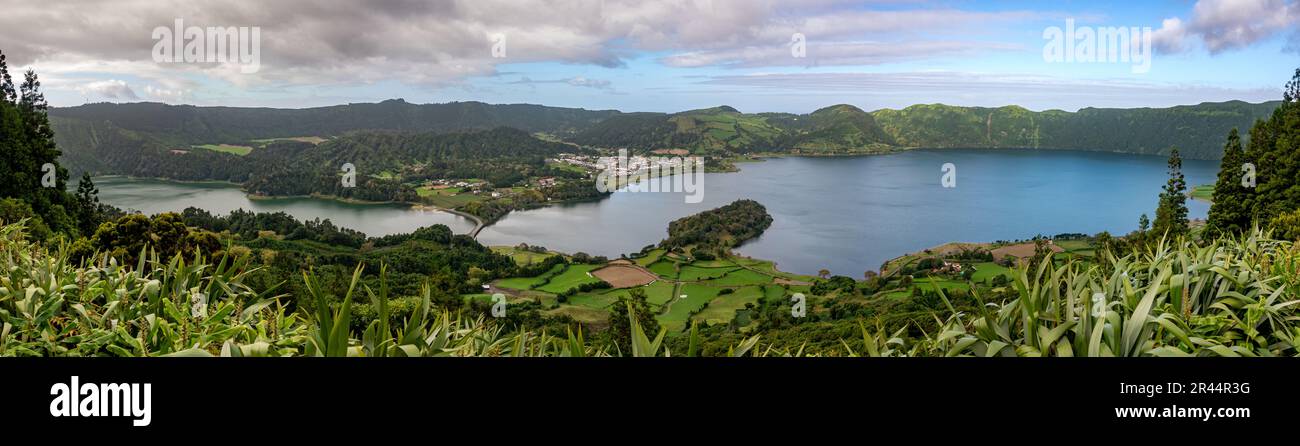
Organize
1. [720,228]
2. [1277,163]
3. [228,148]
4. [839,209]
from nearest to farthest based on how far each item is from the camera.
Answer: [1277,163]
[720,228]
[839,209]
[228,148]

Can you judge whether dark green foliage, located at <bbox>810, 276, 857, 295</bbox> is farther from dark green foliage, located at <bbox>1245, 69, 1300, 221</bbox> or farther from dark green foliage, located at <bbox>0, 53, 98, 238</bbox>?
dark green foliage, located at <bbox>0, 53, 98, 238</bbox>

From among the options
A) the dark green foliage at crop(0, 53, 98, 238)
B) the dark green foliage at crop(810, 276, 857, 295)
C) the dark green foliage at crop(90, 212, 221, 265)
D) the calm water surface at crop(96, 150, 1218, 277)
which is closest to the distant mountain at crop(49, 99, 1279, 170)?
the calm water surface at crop(96, 150, 1218, 277)

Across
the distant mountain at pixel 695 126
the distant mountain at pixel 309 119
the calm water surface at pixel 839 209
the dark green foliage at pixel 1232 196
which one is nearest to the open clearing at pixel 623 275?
the calm water surface at pixel 839 209

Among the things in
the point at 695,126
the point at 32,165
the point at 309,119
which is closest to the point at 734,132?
the point at 695,126

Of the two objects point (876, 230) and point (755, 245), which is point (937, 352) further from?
point (876, 230)

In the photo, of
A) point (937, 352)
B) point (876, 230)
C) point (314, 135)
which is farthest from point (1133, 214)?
point (314, 135)

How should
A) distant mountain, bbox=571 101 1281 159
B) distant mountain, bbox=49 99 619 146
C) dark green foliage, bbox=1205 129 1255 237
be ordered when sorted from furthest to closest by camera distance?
distant mountain, bbox=571 101 1281 159 → distant mountain, bbox=49 99 619 146 → dark green foliage, bbox=1205 129 1255 237

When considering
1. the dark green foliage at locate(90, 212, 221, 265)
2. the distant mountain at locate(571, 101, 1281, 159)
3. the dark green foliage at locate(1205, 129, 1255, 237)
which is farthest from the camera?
the distant mountain at locate(571, 101, 1281, 159)

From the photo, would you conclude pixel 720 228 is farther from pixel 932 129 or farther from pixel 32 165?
pixel 932 129
